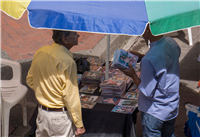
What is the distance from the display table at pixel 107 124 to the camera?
9.02 ft

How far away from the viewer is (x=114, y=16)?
76.8 inches

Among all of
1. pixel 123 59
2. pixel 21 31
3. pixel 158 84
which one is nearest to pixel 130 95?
pixel 123 59

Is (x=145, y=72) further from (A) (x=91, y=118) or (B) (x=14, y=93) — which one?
(B) (x=14, y=93)

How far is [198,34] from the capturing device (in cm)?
812

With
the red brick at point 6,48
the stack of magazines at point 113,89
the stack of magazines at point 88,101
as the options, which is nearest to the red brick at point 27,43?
the red brick at point 6,48

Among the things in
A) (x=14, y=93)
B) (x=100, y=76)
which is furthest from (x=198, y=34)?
(x=14, y=93)

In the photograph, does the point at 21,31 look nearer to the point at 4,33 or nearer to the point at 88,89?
the point at 4,33

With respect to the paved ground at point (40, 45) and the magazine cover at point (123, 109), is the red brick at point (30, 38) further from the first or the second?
the magazine cover at point (123, 109)

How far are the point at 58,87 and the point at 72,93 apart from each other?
154 millimetres

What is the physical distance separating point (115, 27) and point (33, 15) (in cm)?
72

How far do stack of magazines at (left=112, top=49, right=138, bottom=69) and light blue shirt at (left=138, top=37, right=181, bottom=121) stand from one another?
1.83 ft

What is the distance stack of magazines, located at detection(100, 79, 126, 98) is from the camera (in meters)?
3.13

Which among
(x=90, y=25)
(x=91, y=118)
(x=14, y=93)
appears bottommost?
(x=91, y=118)

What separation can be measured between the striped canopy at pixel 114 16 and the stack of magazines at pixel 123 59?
0.97 meters
